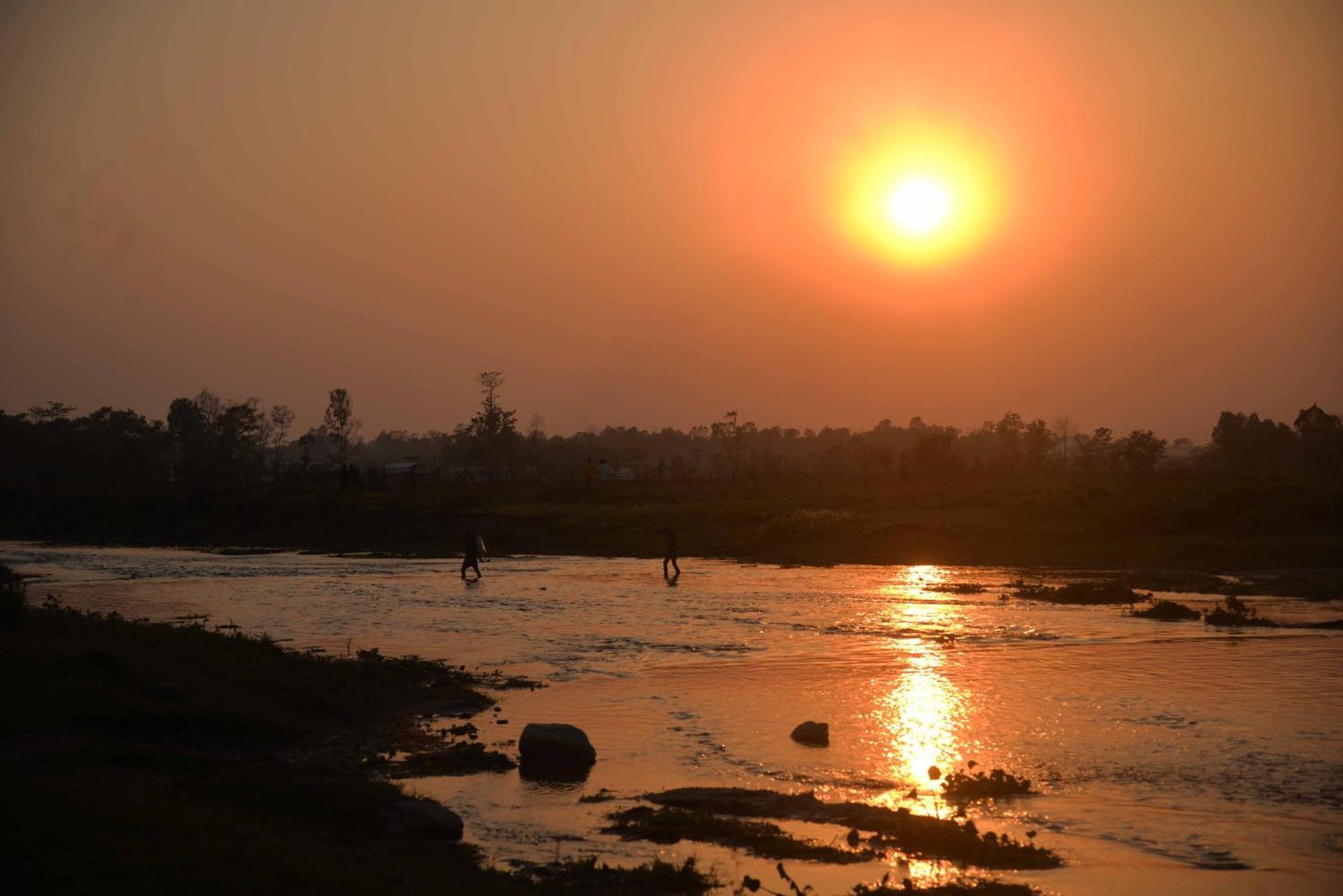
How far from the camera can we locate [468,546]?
4300 centimetres

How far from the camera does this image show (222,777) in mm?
12367

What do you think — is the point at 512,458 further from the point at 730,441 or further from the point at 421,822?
the point at 421,822

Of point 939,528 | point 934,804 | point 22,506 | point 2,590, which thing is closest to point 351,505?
point 22,506

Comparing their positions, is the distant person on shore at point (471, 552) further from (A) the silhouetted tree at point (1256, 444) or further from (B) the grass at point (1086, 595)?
(A) the silhouetted tree at point (1256, 444)

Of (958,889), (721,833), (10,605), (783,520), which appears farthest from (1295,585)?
(10,605)

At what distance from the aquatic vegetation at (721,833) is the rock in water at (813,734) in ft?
12.6

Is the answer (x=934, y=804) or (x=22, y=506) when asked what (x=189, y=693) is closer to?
(x=934, y=804)

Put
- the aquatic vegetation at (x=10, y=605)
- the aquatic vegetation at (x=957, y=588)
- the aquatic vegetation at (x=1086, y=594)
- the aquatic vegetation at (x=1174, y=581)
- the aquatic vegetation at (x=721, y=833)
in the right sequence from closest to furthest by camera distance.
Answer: the aquatic vegetation at (x=721, y=833) → the aquatic vegetation at (x=10, y=605) → the aquatic vegetation at (x=1086, y=594) → the aquatic vegetation at (x=1174, y=581) → the aquatic vegetation at (x=957, y=588)

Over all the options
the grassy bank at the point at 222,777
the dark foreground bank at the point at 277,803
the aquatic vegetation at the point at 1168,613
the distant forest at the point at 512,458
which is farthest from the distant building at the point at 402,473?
the dark foreground bank at the point at 277,803

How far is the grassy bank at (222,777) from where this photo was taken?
885cm

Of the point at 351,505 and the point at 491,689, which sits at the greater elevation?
the point at 351,505

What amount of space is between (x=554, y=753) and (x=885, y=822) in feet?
14.3

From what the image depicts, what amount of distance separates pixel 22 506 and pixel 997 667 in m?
87.6

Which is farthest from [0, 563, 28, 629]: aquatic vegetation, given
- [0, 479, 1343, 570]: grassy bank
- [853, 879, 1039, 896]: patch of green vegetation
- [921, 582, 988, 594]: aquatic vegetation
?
[0, 479, 1343, 570]: grassy bank
